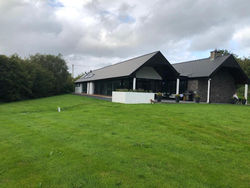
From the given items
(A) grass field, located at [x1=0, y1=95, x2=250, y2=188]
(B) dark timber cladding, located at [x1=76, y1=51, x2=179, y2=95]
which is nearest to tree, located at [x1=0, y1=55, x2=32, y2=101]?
(B) dark timber cladding, located at [x1=76, y1=51, x2=179, y2=95]

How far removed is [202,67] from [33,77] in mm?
24375

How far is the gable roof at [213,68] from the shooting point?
18178 mm

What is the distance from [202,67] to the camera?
20234 millimetres

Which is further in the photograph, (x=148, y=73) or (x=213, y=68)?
(x=148, y=73)

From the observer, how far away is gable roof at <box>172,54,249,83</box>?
18178mm

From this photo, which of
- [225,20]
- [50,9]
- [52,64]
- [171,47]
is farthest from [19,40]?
[225,20]

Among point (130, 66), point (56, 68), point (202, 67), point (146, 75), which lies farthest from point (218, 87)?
point (56, 68)

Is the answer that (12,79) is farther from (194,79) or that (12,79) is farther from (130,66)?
(194,79)

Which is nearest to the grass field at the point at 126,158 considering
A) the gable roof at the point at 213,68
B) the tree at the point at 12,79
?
the gable roof at the point at 213,68

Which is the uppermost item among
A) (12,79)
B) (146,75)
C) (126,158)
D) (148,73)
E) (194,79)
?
(148,73)

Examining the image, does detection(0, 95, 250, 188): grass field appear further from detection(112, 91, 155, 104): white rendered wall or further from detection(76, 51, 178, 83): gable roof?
detection(76, 51, 178, 83): gable roof

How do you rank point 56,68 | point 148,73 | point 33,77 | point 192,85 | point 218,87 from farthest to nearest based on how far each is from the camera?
point 56,68, point 33,77, point 218,87, point 192,85, point 148,73

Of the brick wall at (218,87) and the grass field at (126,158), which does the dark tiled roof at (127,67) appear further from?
the grass field at (126,158)

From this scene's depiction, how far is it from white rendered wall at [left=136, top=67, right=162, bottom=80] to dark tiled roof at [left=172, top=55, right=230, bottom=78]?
3.82 meters
